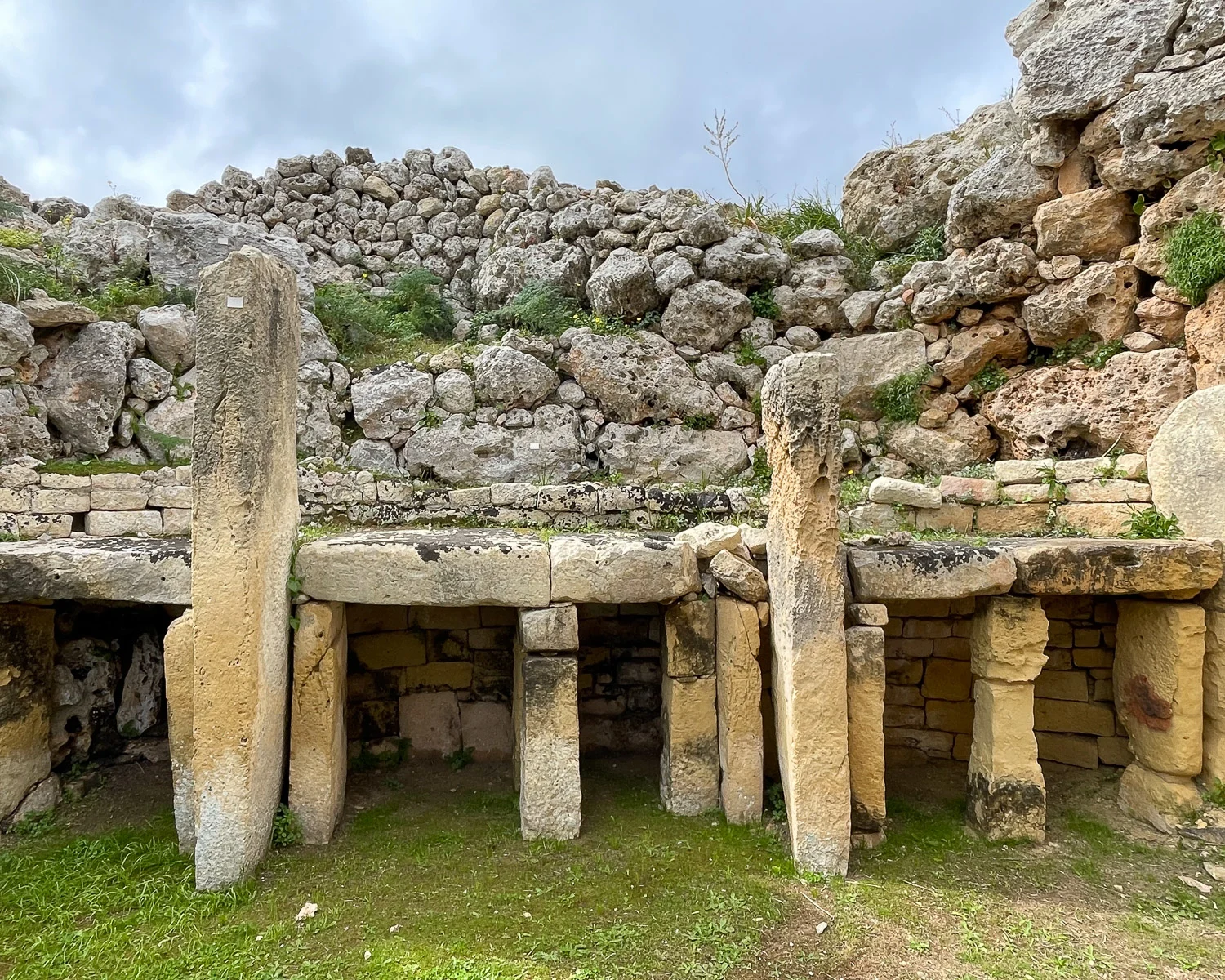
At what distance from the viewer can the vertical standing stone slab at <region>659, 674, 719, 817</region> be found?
454 centimetres

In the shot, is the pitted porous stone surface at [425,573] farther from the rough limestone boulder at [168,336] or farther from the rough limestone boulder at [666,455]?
the rough limestone boulder at [168,336]

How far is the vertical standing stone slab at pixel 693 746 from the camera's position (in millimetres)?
4539

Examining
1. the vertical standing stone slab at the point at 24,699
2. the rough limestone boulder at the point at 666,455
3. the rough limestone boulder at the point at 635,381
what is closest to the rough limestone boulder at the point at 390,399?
the rough limestone boulder at the point at 635,381

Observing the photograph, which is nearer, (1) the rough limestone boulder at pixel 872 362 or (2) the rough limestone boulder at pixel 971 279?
(2) the rough limestone boulder at pixel 971 279

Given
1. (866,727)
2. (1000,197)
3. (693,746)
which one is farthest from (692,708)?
(1000,197)

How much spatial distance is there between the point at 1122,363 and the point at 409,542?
7.39 m

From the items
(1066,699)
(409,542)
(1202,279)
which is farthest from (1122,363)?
(409,542)

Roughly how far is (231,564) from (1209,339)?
8.52 m

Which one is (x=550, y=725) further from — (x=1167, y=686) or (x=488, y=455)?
(x=488, y=455)

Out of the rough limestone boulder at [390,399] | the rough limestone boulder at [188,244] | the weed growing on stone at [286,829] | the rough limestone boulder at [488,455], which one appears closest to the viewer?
the weed growing on stone at [286,829]

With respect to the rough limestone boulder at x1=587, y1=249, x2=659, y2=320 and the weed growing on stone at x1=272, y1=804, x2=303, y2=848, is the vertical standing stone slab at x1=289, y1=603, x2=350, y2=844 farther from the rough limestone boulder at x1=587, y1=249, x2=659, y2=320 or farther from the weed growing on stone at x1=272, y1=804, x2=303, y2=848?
the rough limestone boulder at x1=587, y1=249, x2=659, y2=320

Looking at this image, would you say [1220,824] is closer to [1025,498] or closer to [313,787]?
[1025,498]

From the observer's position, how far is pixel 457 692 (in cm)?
587

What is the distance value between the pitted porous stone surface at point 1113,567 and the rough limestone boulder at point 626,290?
6.03 m
